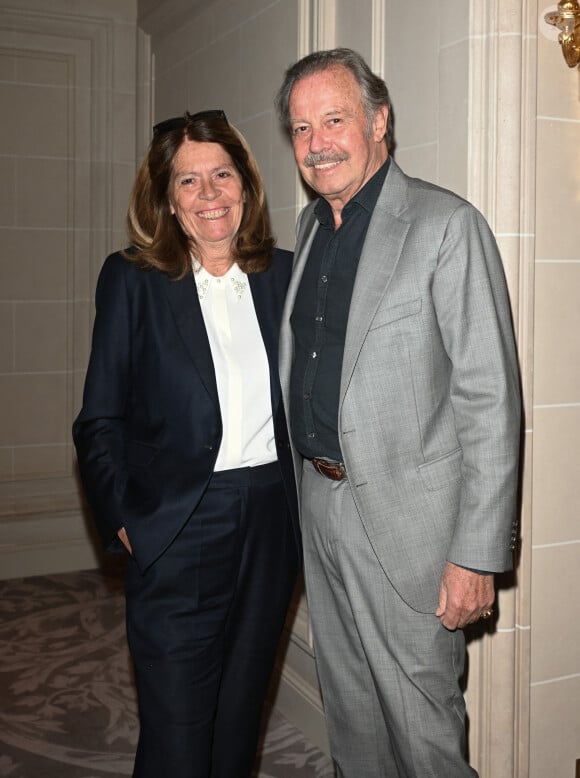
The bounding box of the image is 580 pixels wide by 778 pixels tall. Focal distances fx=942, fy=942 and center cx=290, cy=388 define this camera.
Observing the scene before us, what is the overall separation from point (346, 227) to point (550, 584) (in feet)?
3.63

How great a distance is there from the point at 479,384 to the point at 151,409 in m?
0.79

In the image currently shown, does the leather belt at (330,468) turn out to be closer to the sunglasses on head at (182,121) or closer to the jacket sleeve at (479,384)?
the jacket sleeve at (479,384)

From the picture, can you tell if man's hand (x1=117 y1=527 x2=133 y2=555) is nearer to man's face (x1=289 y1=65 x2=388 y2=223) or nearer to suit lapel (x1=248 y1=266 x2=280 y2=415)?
suit lapel (x1=248 y1=266 x2=280 y2=415)

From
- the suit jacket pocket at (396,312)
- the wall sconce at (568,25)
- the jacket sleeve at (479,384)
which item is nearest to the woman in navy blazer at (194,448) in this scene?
the suit jacket pocket at (396,312)

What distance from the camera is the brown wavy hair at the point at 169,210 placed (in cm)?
228

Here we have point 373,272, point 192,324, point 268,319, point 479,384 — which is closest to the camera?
point 479,384

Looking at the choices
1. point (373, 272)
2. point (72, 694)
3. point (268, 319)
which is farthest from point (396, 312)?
point (72, 694)

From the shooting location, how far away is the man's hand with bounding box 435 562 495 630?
1.94 meters

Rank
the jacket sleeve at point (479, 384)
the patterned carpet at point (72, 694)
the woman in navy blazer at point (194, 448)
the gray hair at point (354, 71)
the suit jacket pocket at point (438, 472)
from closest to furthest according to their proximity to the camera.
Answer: the jacket sleeve at point (479, 384) < the suit jacket pocket at point (438, 472) < the gray hair at point (354, 71) < the woman in navy blazer at point (194, 448) < the patterned carpet at point (72, 694)

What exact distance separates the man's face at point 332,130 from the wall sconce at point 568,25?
22.4 inches

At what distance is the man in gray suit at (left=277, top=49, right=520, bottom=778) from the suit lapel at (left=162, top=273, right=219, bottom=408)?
0.18 metres

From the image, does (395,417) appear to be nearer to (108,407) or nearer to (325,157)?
(325,157)

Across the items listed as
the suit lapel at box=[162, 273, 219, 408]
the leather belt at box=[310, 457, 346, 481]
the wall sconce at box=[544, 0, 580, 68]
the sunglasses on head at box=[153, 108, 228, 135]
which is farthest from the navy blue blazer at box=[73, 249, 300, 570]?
the wall sconce at box=[544, 0, 580, 68]

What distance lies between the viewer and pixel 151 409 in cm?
223
